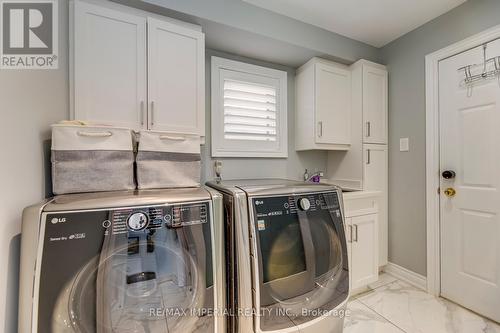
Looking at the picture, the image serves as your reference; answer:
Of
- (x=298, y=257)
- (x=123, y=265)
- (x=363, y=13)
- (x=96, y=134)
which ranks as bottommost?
Result: (x=298, y=257)

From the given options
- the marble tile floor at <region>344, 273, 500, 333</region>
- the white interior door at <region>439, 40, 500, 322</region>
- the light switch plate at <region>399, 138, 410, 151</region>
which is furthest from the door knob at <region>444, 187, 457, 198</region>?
the marble tile floor at <region>344, 273, 500, 333</region>

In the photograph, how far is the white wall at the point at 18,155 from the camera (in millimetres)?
766

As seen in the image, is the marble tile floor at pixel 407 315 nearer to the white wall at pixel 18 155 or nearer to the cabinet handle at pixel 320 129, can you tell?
the cabinet handle at pixel 320 129

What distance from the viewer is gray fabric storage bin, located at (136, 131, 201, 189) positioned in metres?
1.16

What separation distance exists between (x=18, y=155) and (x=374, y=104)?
2693mm

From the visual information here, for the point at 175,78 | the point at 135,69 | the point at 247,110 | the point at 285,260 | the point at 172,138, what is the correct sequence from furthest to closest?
the point at 247,110 < the point at 175,78 < the point at 135,69 < the point at 172,138 < the point at 285,260

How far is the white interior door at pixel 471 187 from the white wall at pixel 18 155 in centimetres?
286

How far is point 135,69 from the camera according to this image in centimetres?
136

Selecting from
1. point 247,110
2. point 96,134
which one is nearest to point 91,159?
point 96,134

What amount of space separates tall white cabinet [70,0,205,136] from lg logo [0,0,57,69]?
106mm

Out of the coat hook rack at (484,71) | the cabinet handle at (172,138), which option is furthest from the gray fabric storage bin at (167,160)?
the coat hook rack at (484,71)

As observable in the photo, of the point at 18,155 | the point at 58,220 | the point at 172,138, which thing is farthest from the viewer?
the point at 172,138

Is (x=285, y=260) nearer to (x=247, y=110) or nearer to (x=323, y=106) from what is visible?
(x=247, y=110)

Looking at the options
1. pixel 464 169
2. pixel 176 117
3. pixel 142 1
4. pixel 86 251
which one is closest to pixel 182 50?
pixel 142 1
